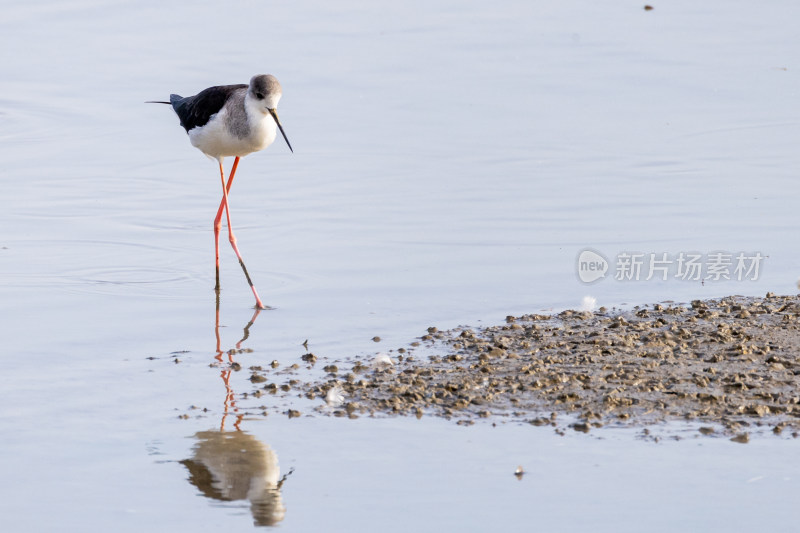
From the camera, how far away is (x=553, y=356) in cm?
650

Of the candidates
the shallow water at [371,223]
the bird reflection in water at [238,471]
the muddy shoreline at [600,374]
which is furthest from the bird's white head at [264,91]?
the bird reflection in water at [238,471]

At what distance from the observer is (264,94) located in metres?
8.50

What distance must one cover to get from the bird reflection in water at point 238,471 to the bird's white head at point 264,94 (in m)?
3.13

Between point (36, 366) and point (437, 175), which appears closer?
point (36, 366)

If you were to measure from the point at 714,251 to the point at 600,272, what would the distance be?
798 millimetres

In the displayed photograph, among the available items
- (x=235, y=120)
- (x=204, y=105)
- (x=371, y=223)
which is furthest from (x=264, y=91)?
(x=371, y=223)

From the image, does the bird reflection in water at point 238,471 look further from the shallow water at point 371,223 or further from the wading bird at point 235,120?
the wading bird at point 235,120

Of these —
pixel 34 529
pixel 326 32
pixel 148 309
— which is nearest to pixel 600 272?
pixel 148 309

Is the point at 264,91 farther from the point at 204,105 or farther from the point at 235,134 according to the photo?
the point at 204,105

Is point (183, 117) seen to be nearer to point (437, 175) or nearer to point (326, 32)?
point (437, 175)

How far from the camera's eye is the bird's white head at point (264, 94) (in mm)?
8477

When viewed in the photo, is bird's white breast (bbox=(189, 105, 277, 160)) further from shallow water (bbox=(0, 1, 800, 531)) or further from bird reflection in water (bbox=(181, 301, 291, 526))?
bird reflection in water (bbox=(181, 301, 291, 526))

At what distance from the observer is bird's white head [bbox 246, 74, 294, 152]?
8.48 metres

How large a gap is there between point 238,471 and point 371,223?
14.0 ft
